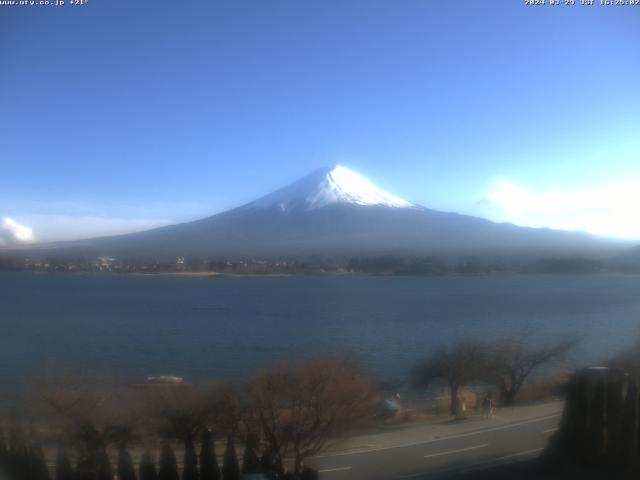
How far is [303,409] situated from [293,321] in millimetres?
9870

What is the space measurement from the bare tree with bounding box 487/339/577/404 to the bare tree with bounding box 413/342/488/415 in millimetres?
128

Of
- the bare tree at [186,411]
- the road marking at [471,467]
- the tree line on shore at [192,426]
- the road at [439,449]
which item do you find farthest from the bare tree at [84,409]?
the road marking at [471,467]

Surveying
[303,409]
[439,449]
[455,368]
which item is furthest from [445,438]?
[455,368]

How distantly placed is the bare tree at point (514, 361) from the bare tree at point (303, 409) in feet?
7.49

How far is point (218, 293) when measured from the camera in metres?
22.6

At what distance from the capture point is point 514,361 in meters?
6.41

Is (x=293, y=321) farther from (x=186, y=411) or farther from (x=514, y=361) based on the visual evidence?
(x=186, y=411)

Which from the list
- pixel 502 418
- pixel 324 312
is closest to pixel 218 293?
pixel 324 312

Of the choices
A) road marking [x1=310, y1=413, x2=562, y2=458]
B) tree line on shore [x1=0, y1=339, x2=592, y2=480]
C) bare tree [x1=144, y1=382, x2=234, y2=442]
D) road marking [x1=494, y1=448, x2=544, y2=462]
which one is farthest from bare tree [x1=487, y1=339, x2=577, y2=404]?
bare tree [x1=144, y1=382, x2=234, y2=442]

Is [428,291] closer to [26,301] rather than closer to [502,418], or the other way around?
[26,301]

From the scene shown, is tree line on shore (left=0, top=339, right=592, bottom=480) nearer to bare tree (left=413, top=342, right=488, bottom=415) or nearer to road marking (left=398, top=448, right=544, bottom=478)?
road marking (left=398, top=448, right=544, bottom=478)

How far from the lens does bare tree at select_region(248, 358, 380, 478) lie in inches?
142

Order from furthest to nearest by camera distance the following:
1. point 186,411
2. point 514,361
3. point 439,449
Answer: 1. point 514,361
2. point 439,449
3. point 186,411

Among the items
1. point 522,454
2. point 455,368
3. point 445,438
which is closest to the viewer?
point 522,454
